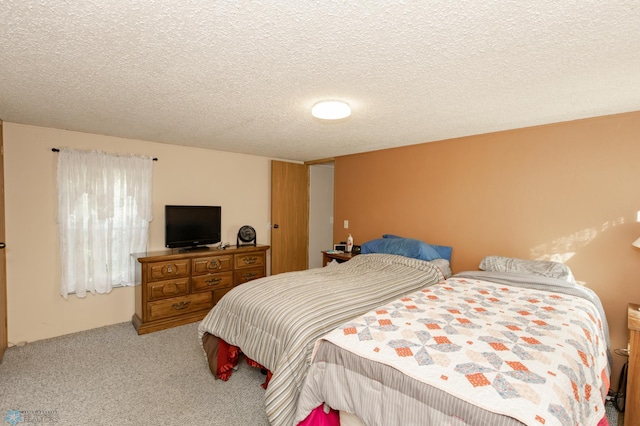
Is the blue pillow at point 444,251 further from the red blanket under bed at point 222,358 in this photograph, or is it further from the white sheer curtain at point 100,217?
the white sheer curtain at point 100,217

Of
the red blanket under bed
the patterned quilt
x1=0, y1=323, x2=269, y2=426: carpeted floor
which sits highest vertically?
the patterned quilt

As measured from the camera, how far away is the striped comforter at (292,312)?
68.0 inches

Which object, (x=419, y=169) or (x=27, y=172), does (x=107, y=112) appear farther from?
(x=419, y=169)

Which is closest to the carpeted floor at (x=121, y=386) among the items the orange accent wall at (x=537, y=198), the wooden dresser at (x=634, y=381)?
the wooden dresser at (x=634, y=381)

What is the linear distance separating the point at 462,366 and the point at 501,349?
0.91 feet

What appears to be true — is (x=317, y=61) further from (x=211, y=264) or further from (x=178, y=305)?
(x=178, y=305)

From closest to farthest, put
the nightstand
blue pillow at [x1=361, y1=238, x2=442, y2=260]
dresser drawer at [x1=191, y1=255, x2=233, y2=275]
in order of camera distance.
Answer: blue pillow at [x1=361, y1=238, x2=442, y2=260]
dresser drawer at [x1=191, y1=255, x2=233, y2=275]
the nightstand

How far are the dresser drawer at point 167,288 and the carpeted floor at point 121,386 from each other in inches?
18.5

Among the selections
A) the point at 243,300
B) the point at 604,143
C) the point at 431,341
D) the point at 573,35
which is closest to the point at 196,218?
the point at 243,300

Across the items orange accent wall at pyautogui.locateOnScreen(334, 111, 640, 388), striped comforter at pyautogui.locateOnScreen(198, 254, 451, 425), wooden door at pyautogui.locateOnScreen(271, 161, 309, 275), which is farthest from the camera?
wooden door at pyautogui.locateOnScreen(271, 161, 309, 275)

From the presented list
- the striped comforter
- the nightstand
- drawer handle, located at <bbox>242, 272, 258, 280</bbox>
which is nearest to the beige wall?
drawer handle, located at <bbox>242, 272, 258, 280</bbox>

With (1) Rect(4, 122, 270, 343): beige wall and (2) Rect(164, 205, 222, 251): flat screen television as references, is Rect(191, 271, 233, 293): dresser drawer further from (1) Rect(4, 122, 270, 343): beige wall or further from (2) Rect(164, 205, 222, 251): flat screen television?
(1) Rect(4, 122, 270, 343): beige wall

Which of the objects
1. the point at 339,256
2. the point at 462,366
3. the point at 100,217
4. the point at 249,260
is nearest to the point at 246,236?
the point at 249,260

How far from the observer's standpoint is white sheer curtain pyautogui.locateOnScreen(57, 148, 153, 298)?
3162 millimetres
